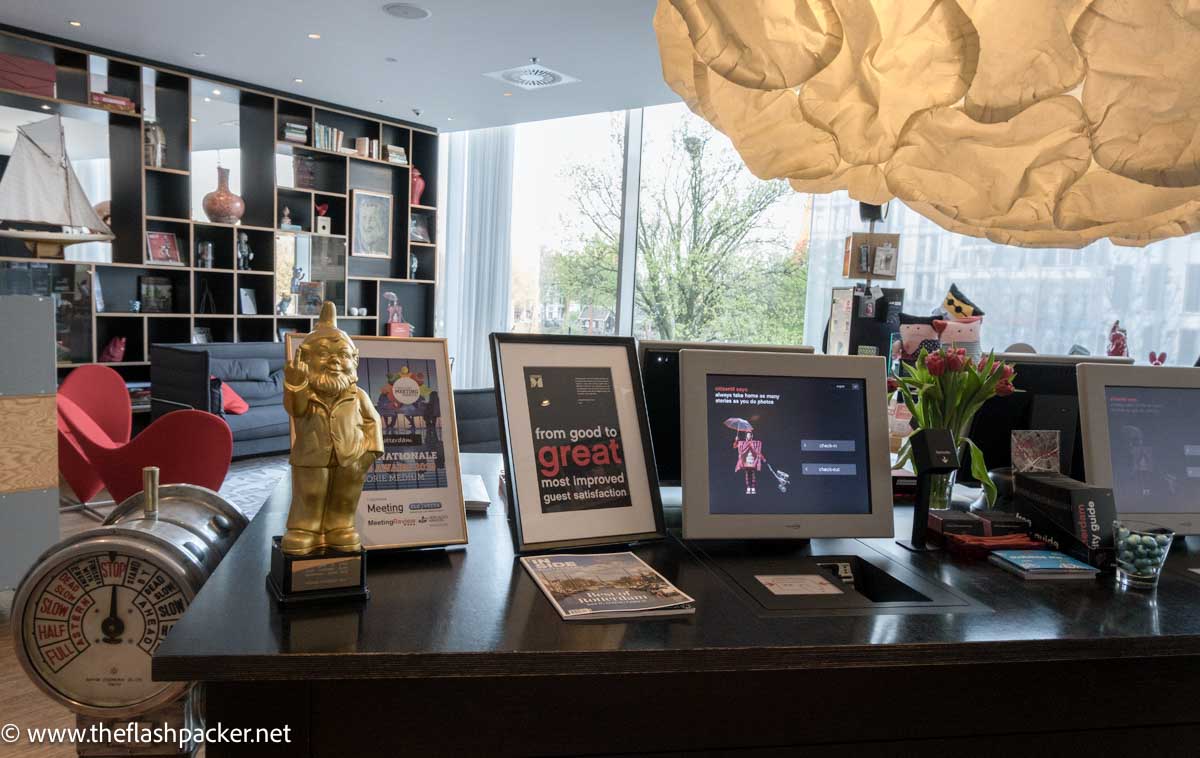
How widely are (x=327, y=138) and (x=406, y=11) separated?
122 inches

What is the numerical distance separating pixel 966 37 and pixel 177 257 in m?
7.12

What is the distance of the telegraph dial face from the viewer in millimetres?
1467

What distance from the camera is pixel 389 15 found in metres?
5.08

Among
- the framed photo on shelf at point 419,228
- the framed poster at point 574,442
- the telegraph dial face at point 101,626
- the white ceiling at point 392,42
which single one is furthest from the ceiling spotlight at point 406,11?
the telegraph dial face at point 101,626

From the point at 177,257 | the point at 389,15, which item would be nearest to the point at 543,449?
the point at 389,15

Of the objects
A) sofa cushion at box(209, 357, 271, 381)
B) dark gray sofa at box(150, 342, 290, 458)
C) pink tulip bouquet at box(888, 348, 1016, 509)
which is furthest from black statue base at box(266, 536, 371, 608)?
sofa cushion at box(209, 357, 271, 381)

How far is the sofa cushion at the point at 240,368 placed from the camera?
6.52 meters

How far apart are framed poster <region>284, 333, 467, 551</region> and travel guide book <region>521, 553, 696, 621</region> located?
18 centimetres

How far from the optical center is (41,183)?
5.68 m

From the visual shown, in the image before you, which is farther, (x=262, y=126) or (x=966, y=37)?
(x=262, y=126)

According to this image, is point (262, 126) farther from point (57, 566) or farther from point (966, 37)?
point (966, 37)

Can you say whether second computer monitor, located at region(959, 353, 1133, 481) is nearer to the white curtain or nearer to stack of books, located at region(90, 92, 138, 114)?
stack of books, located at region(90, 92, 138, 114)

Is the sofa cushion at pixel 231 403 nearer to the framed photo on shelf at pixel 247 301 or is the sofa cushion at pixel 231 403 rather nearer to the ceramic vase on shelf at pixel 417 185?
the framed photo on shelf at pixel 247 301

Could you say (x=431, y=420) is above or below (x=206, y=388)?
above
